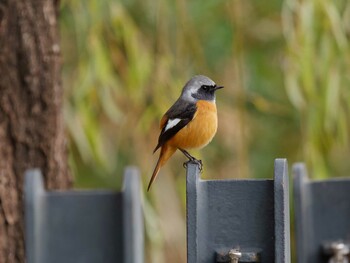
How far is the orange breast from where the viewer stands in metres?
3.96

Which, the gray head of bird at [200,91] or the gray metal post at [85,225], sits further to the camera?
the gray head of bird at [200,91]

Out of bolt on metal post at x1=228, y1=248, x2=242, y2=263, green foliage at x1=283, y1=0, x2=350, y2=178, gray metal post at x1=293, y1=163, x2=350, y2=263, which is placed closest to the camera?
bolt on metal post at x1=228, y1=248, x2=242, y2=263

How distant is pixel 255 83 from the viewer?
18.3 feet

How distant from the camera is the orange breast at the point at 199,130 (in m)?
3.96

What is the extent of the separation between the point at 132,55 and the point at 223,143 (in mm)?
1589

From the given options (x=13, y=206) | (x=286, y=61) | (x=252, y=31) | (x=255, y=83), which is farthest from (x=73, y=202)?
(x=252, y=31)

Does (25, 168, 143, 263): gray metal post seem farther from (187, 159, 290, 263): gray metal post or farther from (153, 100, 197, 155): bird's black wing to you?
(153, 100, 197, 155): bird's black wing

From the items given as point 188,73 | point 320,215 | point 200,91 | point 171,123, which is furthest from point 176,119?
point 320,215

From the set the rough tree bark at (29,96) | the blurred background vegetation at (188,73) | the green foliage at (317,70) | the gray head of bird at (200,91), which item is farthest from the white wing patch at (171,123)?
the green foliage at (317,70)

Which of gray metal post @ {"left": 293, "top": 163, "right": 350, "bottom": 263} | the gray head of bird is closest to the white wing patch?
the gray head of bird

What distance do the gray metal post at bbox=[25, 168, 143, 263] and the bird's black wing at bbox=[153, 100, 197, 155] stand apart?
1925mm

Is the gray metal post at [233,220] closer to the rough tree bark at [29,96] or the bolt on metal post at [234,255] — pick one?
the bolt on metal post at [234,255]

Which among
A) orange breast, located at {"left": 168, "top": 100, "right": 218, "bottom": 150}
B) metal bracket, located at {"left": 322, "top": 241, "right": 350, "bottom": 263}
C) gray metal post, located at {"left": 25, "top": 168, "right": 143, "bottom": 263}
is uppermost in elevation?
orange breast, located at {"left": 168, "top": 100, "right": 218, "bottom": 150}

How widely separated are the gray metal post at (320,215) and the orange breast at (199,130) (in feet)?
3.89
